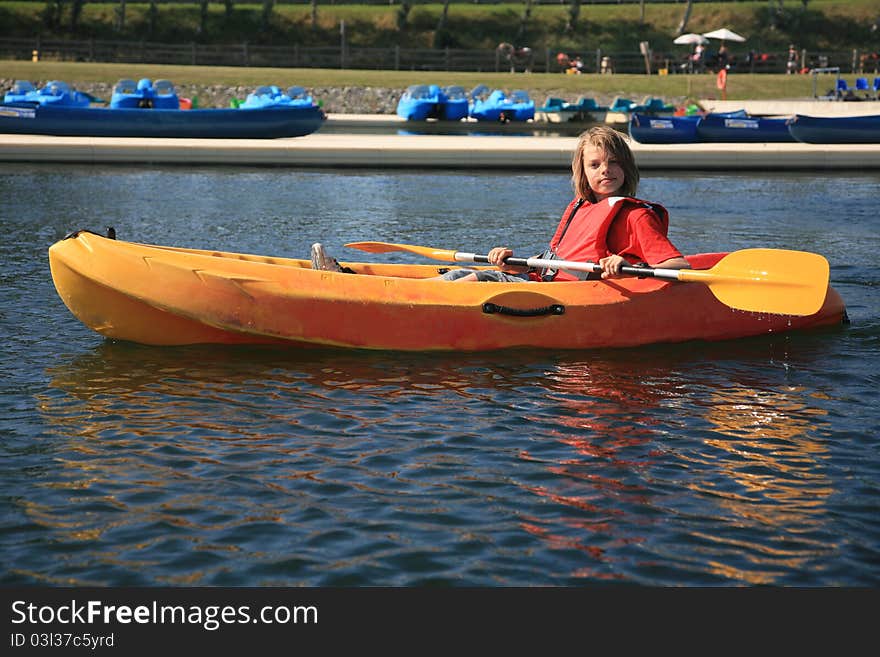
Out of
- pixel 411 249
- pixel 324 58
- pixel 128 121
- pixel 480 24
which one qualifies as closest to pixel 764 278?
pixel 411 249

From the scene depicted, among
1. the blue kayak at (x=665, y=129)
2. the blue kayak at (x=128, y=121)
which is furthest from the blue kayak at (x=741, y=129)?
the blue kayak at (x=128, y=121)

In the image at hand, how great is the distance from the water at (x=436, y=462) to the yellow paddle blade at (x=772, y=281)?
0.46 metres

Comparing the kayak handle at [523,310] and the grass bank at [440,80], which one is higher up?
the grass bank at [440,80]

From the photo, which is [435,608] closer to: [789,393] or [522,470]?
[522,470]

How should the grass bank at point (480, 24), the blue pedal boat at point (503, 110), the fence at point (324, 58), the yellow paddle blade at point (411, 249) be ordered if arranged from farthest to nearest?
the grass bank at point (480, 24), the fence at point (324, 58), the blue pedal boat at point (503, 110), the yellow paddle blade at point (411, 249)

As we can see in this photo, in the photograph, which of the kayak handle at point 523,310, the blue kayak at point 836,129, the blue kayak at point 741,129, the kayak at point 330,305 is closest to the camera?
the kayak at point 330,305

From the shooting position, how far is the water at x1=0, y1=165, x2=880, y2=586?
4.88 m

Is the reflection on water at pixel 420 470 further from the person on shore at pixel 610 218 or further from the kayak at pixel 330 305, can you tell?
the person on shore at pixel 610 218

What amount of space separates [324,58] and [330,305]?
43.7 meters

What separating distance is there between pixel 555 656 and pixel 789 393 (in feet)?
12.0

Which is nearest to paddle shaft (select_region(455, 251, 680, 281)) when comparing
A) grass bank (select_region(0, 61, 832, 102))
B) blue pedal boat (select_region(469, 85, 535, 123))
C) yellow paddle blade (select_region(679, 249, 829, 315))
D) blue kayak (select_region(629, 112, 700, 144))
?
yellow paddle blade (select_region(679, 249, 829, 315))

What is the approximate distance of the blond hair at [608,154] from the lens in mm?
7816

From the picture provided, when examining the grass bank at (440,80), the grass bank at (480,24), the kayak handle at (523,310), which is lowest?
the kayak handle at (523,310)

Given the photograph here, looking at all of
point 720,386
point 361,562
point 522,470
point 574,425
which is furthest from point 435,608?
point 720,386
